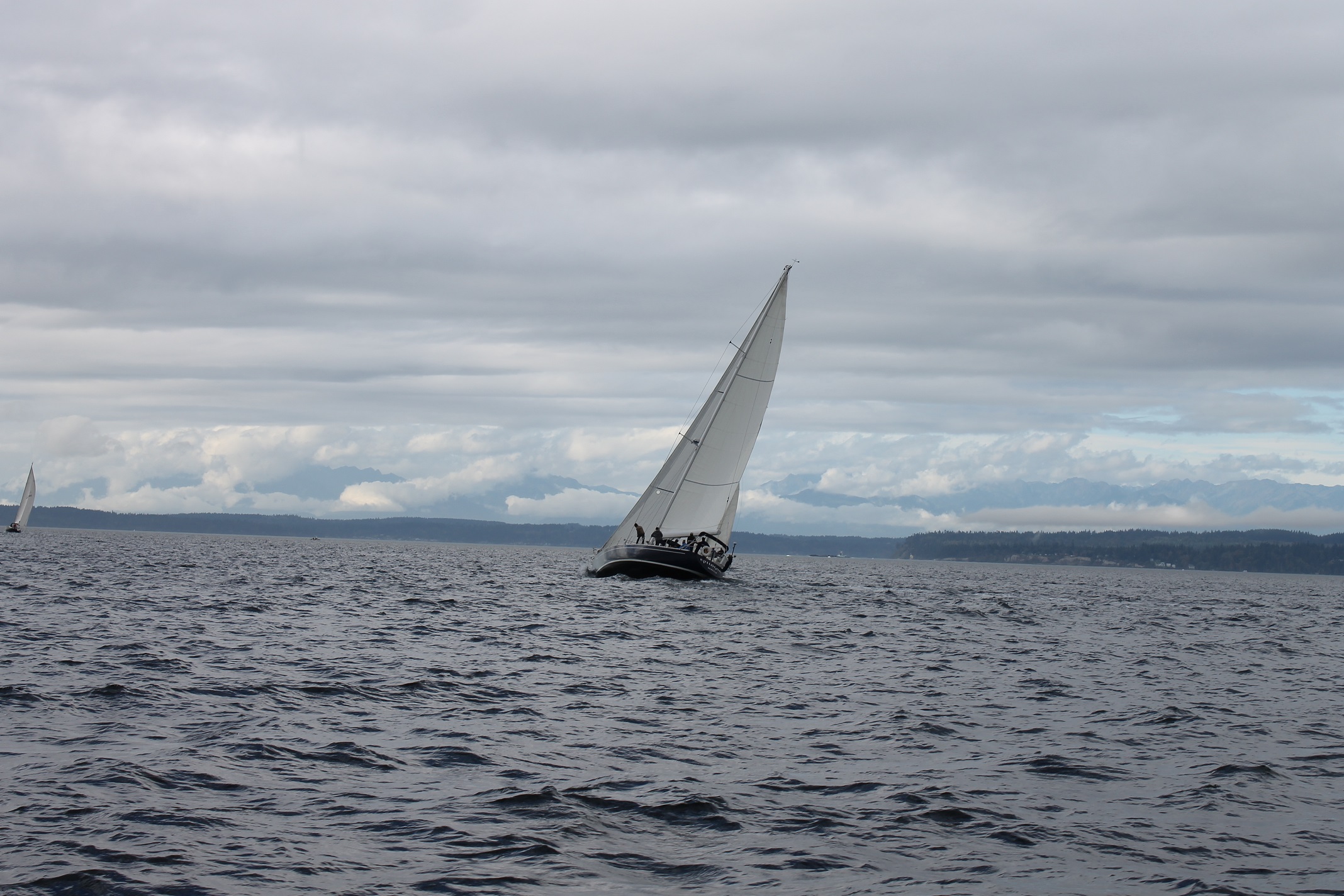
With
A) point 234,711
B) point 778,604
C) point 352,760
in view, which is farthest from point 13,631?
point 778,604

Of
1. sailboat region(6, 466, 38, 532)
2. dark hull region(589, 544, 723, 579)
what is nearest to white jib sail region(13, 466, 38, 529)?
sailboat region(6, 466, 38, 532)

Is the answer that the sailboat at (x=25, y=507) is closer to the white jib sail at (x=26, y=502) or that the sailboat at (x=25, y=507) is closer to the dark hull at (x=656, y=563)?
the white jib sail at (x=26, y=502)

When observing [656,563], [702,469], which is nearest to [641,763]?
[656,563]

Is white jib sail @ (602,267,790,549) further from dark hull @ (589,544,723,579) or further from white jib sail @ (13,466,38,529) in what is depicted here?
white jib sail @ (13,466,38,529)

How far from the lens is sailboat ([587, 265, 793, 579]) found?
54.3 meters

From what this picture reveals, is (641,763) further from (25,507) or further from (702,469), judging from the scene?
(25,507)

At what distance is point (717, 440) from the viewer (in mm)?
55125

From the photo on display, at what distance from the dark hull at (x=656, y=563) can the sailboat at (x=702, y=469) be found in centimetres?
4

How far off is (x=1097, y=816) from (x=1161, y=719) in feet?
26.2

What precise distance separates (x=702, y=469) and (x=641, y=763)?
1561 inches

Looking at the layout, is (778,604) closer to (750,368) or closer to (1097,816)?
(750,368)

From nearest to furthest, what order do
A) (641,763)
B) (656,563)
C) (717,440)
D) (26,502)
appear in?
(641,763) < (656,563) < (717,440) < (26,502)

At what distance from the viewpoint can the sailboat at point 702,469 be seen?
5428cm

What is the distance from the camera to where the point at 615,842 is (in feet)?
39.2
